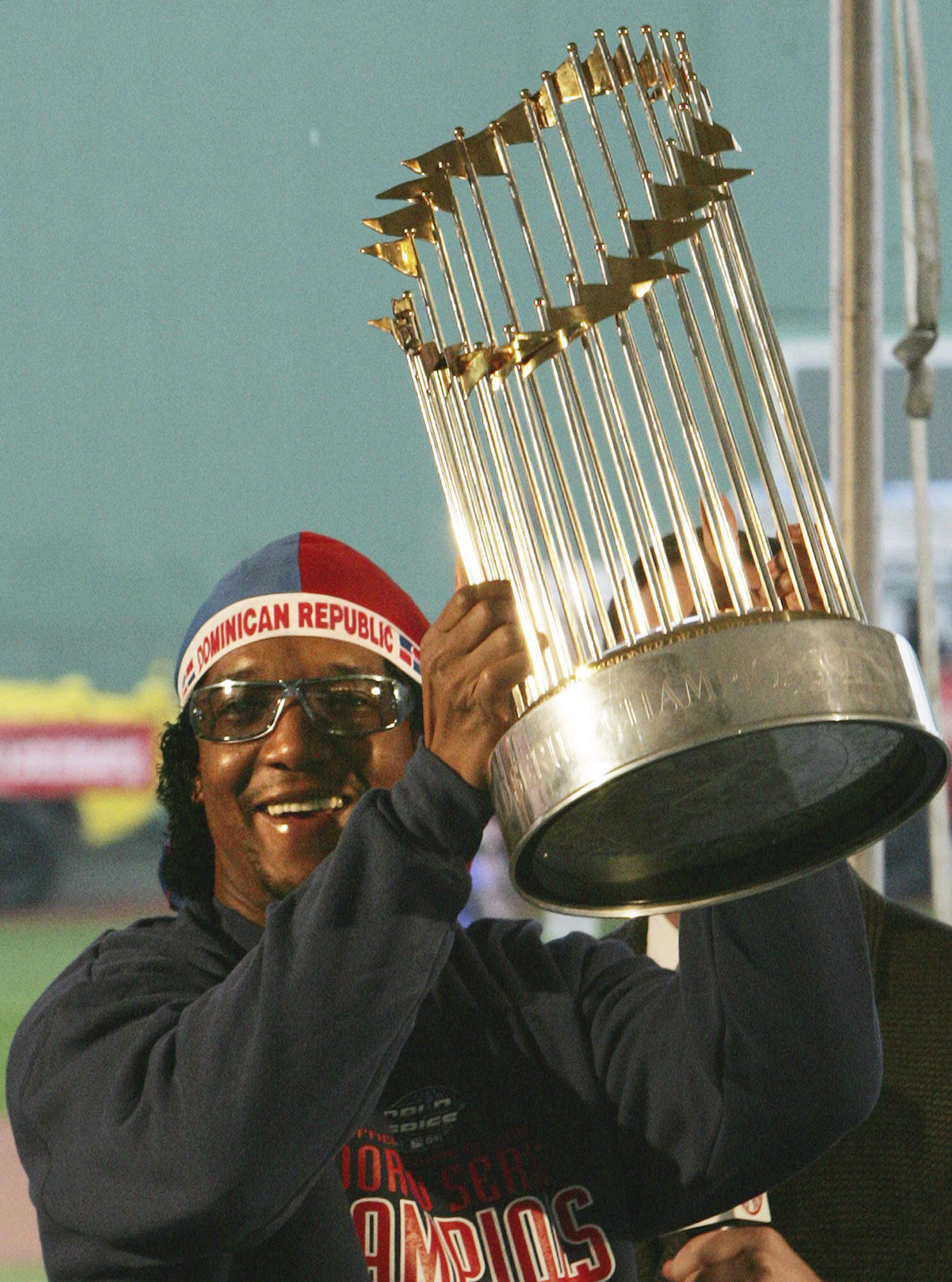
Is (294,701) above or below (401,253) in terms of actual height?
below

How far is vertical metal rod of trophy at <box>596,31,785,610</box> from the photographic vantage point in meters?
0.66

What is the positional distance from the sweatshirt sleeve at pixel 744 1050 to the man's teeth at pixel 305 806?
25 cm

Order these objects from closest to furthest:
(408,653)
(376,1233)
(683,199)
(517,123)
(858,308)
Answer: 1. (683,199)
2. (517,123)
3. (376,1233)
4. (408,653)
5. (858,308)

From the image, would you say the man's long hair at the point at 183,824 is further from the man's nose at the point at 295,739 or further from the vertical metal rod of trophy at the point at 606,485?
the vertical metal rod of trophy at the point at 606,485

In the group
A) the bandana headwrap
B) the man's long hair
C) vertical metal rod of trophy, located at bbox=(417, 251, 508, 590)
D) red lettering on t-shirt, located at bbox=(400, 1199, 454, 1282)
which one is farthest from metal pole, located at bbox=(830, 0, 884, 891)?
vertical metal rod of trophy, located at bbox=(417, 251, 508, 590)

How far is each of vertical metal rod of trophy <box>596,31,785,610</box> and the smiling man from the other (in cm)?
13

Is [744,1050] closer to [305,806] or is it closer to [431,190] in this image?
[305,806]

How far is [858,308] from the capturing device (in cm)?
180

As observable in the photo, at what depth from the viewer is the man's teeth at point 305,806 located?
1038 mm

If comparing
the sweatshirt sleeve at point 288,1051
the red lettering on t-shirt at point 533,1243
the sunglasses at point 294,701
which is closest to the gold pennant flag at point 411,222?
the sweatshirt sleeve at point 288,1051

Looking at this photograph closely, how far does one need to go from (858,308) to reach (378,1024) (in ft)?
4.26

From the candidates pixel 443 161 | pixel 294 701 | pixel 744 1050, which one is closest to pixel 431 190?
pixel 443 161

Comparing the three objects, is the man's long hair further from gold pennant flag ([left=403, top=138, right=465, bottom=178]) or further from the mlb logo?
gold pennant flag ([left=403, top=138, right=465, bottom=178])

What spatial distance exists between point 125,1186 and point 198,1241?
0.16 ft
